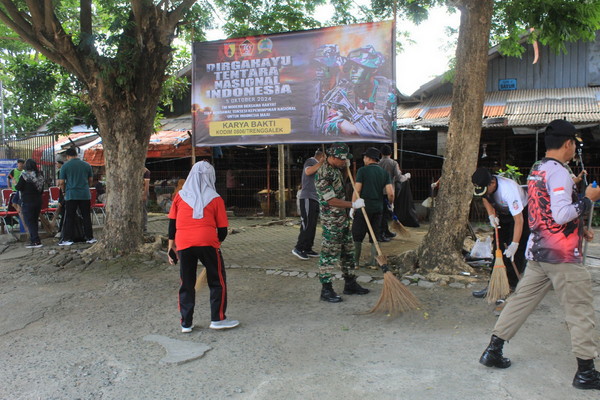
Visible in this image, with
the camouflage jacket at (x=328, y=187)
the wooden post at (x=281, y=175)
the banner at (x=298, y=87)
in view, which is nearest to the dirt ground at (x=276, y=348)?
the camouflage jacket at (x=328, y=187)

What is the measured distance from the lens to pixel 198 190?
166 inches

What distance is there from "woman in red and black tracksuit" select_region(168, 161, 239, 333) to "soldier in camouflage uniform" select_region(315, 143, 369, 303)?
3.95 ft

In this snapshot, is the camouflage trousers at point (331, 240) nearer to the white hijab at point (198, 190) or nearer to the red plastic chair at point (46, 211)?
the white hijab at point (198, 190)

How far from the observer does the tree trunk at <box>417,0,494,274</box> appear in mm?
5867

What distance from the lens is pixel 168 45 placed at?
7.68 meters

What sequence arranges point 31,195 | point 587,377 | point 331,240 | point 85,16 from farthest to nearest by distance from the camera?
1. point 31,195
2. point 85,16
3. point 331,240
4. point 587,377

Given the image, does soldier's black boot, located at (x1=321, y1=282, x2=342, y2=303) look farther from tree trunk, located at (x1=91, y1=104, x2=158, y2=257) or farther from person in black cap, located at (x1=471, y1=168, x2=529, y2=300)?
tree trunk, located at (x1=91, y1=104, x2=158, y2=257)

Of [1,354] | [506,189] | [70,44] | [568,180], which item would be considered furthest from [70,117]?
[568,180]

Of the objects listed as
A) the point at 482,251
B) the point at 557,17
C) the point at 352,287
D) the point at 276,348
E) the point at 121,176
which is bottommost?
the point at 276,348

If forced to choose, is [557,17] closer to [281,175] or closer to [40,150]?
[281,175]

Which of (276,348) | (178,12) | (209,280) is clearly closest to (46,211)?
(178,12)

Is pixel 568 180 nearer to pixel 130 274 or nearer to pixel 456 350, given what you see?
pixel 456 350

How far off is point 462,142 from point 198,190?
137 inches

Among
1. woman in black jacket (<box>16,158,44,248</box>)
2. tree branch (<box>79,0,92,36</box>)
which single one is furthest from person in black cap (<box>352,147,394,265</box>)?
woman in black jacket (<box>16,158,44,248</box>)
